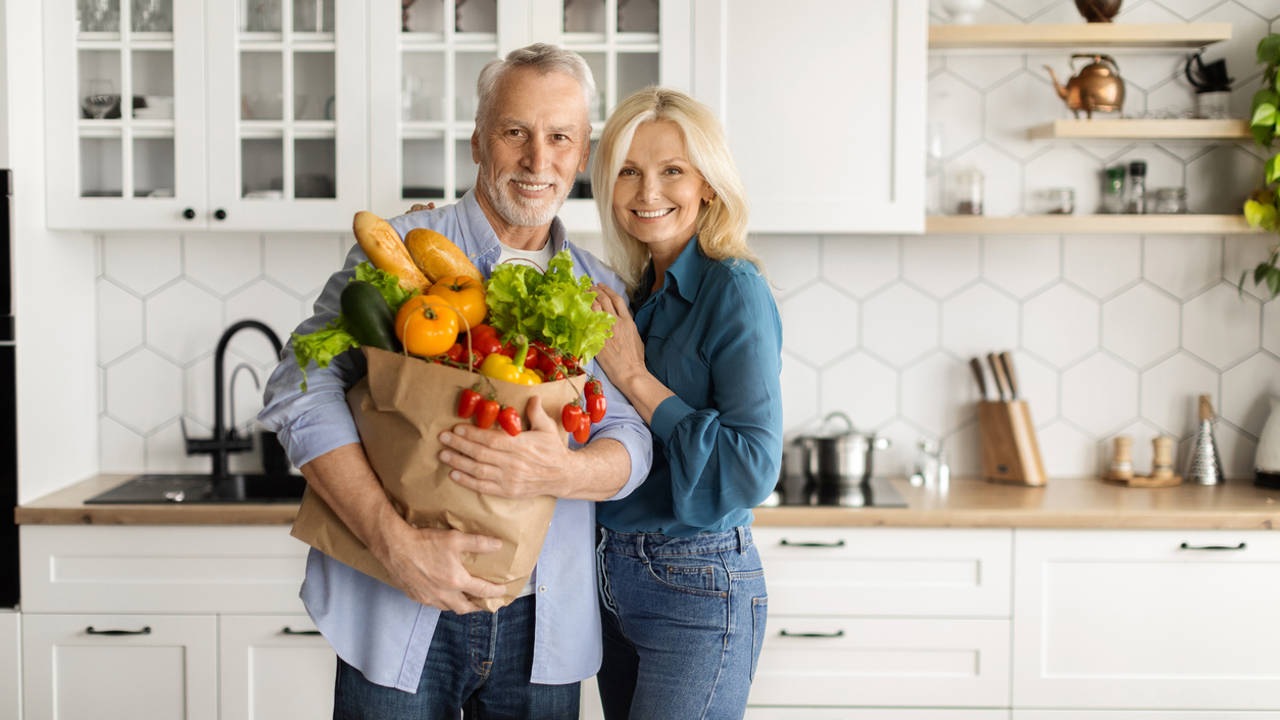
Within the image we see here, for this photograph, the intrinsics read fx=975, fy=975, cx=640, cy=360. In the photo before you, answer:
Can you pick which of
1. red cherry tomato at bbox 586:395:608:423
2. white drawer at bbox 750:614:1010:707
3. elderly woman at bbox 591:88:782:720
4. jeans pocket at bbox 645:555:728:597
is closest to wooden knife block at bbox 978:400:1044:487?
white drawer at bbox 750:614:1010:707

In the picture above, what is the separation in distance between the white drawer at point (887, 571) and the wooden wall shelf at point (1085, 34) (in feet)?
4.18

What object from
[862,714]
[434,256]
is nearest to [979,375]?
[862,714]

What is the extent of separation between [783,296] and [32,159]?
2.01 m

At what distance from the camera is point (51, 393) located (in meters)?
2.55

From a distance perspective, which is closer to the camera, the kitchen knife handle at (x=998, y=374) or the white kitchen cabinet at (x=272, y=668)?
the white kitchen cabinet at (x=272, y=668)

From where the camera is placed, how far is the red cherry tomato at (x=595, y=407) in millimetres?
1254

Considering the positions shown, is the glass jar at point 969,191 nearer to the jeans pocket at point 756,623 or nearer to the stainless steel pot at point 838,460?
the stainless steel pot at point 838,460

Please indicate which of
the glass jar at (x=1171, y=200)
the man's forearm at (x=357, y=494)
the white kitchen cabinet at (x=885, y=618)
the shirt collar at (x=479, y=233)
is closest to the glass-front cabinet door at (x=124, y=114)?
the shirt collar at (x=479, y=233)

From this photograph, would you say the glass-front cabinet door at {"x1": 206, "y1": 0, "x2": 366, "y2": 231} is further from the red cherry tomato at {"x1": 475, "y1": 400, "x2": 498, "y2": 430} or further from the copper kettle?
the copper kettle

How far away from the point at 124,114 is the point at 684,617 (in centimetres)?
201

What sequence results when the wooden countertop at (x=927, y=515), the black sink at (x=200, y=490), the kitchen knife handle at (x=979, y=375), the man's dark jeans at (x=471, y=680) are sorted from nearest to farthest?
the man's dark jeans at (x=471, y=680) < the wooden countertop at (x=927, y=515) < the black sink at (x=200, y=490) < the kitchen knife handle at (x=979, y=375)

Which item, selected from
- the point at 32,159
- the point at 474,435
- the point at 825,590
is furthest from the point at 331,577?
the point at 32,159

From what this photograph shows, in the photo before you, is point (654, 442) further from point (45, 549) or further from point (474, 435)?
point (45, 549)

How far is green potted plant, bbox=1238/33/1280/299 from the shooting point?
2.49m
